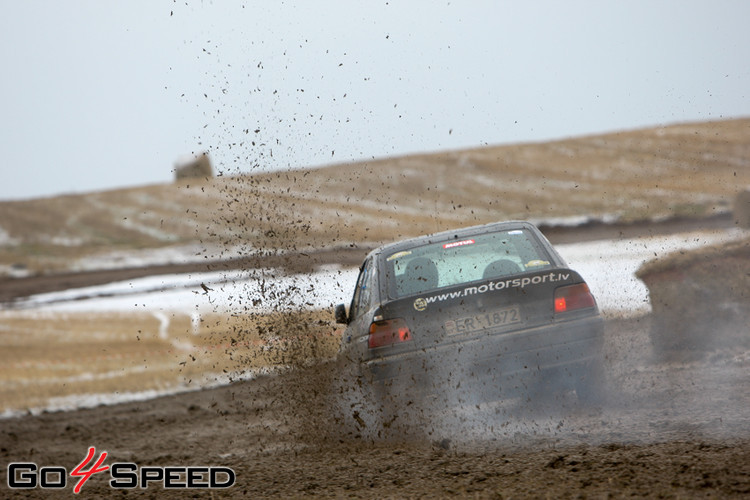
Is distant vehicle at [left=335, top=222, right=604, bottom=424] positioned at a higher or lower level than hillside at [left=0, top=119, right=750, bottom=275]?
lower

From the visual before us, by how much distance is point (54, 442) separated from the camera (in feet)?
28.1

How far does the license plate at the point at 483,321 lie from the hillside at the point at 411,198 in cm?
2066

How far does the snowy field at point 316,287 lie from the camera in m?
12.9

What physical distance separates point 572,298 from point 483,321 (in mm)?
641

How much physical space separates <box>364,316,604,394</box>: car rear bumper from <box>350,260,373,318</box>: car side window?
816mm

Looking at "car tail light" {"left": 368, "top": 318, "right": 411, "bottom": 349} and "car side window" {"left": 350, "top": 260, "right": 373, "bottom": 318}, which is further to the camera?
"car side window" {"left": 350, "top": 260, "right": 373, "bottom": 318}

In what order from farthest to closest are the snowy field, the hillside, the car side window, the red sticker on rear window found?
the hillside, the snowy field, the car side window, the red sticker on rear window

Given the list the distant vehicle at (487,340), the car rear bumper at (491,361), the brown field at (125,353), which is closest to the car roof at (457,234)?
the distant vehicle at (487,340)

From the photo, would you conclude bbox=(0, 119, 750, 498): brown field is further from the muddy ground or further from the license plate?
the license plate

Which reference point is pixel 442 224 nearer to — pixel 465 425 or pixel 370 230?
pixel 370 230

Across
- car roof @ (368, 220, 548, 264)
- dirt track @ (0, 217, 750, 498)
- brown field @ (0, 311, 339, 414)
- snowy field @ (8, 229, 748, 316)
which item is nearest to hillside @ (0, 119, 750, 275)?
snowy field @ (8, 229, 748, 316)

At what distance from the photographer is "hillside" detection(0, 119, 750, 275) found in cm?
3066

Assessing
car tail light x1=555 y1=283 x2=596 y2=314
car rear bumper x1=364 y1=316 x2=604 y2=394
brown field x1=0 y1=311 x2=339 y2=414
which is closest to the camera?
car rear bumper x1=364 y1=316 x2=604 y2=394

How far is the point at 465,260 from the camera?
6.41 metres
